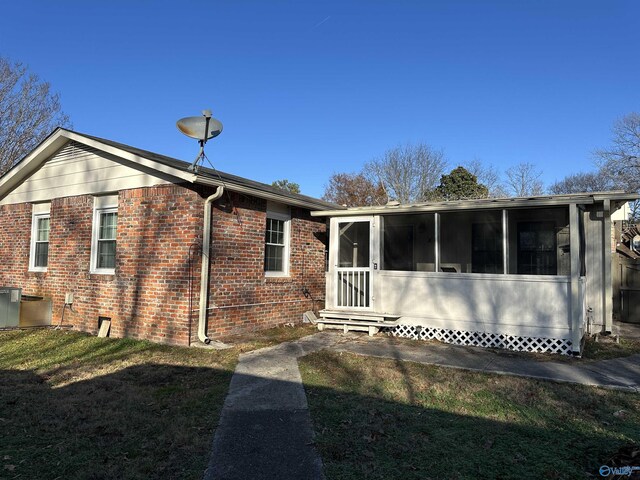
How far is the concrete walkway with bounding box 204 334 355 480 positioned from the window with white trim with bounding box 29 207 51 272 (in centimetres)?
758

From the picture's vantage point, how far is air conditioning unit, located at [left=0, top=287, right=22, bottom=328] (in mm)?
9664

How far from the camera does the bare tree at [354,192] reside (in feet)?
126

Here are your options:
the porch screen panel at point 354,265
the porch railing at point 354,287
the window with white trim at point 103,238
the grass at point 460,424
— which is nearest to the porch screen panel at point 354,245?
the porch screen panel at point 354,265

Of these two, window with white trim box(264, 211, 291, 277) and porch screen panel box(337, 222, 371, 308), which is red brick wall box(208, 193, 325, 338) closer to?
window with white trim box(264, 211, 291, 277)

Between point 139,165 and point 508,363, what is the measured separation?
7.73m


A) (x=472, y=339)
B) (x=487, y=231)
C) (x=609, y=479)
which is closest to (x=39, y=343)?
(x=472, y=339)

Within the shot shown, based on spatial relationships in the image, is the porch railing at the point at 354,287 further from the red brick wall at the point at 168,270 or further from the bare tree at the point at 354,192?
the bare tree at the point at 354,192

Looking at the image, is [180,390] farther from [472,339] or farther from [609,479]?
[472,339]

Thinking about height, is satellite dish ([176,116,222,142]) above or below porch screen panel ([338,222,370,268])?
above

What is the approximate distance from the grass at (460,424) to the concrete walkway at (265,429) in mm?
169

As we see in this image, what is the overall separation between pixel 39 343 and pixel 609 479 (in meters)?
9.30

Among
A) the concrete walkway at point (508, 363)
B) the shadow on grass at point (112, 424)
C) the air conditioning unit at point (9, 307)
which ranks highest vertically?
the air conditioning unit at point (9, 307)

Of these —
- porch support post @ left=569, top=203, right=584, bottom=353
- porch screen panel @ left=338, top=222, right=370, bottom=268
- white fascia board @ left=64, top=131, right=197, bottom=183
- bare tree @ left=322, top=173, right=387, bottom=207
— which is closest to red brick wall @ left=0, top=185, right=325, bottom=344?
white fascia board @ left=64, top=131, right=197, bottom=183

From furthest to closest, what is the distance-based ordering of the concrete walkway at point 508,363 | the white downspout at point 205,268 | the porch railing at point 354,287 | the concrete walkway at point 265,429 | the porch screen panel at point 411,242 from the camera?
the porch screen panel at point 411,242 < the porch railing at point 354,287 < the white downspout at point 205,268 < the concrete walkway at point 508,363 < the concrete walkway at point 265,429
